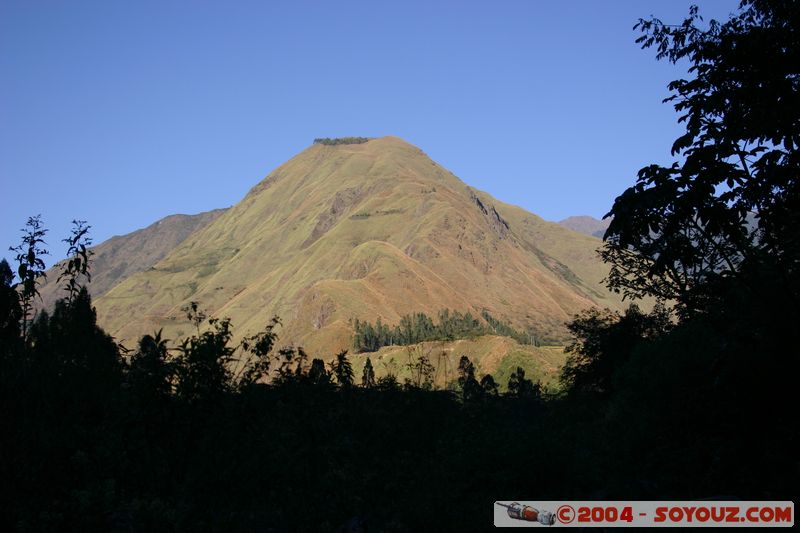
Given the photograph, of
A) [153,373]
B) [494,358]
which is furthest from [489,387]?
[494,358]

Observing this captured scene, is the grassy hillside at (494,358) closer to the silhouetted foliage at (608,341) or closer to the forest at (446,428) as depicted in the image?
the silhouetted foliage at (608,341)

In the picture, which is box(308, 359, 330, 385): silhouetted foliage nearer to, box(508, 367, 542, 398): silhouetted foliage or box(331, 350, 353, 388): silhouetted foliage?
box(331, 350, 353, 388): silhouetted foliage

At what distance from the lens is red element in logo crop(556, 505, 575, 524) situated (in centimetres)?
1192

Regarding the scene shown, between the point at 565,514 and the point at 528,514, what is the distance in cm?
61

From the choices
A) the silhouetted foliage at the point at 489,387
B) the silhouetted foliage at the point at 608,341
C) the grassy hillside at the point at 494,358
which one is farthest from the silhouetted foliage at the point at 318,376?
the grassy hillside at the point at 494,358

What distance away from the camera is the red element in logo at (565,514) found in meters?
11.9

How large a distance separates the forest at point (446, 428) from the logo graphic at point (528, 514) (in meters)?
0.57

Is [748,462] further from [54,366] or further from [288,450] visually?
[54,366]

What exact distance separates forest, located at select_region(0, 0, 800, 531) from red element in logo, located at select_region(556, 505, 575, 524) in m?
1.24

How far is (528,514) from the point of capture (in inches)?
480

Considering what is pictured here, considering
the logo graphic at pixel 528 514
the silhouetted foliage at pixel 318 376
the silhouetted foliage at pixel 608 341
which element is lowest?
the logo graphic at pixel 528 514

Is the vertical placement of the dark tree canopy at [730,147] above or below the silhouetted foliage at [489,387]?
above

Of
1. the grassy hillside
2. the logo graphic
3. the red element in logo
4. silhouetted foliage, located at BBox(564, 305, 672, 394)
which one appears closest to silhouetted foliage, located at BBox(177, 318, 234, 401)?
the logo graphic

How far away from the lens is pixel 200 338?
1480cm
